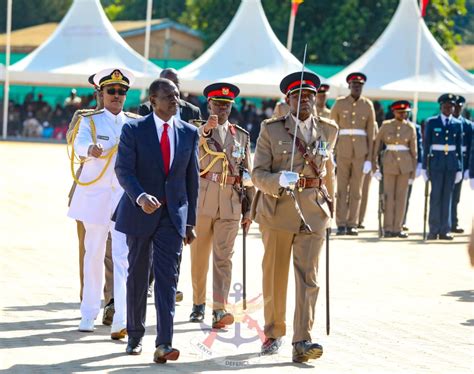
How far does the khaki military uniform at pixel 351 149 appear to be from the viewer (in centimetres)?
2105

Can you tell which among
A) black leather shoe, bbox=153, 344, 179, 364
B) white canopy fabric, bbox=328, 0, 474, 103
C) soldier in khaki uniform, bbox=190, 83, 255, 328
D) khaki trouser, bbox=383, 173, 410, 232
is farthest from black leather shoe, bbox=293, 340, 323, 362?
white canopy fabric, bbox=328, 0, 474, 103

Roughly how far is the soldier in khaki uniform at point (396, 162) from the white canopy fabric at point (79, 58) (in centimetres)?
1905

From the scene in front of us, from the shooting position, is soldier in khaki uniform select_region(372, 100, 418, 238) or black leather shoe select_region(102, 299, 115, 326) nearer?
black leather shoe select_region(102, 299, 115, 326)

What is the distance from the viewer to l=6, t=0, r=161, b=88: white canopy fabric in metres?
39.7

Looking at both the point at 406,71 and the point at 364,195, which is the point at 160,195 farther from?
the point at 406,71

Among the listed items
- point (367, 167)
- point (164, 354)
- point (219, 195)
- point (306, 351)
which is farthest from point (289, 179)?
point (367, 167)

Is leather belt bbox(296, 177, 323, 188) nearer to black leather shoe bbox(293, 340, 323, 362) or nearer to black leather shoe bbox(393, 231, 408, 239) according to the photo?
black leather shoe bbox(293, 340, 323, 362)

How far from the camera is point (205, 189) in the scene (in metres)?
12.0

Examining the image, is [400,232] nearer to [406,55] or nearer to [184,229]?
[184,229]

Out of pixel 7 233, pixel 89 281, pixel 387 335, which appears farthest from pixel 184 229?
pixel 7 233

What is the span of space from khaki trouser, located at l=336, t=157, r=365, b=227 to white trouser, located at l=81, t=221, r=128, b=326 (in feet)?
34.9

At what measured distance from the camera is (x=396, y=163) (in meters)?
21.2

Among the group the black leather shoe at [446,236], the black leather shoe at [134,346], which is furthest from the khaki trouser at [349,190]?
the black leather shoe at [134,346]

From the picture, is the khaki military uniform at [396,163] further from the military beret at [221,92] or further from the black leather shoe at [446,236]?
the military beret at [221,92]
